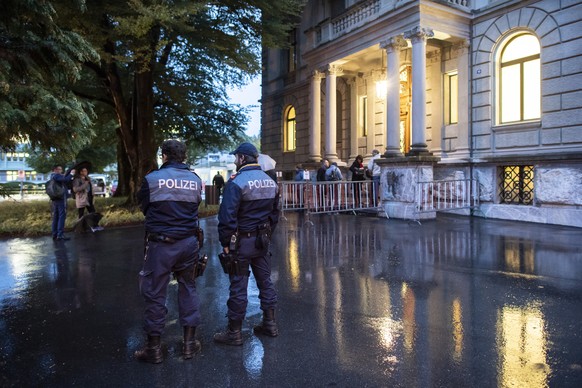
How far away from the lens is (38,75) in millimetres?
4629

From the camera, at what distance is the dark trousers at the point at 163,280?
368cm

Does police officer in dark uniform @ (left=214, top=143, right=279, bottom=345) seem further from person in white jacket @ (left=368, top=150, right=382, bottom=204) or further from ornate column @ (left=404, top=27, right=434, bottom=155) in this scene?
person in white jacket @ (left=368, top=150, right=382, bottom=204)

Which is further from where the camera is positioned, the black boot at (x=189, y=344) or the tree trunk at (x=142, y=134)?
the tree trunk at (x=142, y=134)

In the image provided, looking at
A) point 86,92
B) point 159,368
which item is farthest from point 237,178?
point 86,92

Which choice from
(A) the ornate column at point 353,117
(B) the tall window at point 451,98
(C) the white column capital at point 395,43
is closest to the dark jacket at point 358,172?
(B) the tall window at point 451,98

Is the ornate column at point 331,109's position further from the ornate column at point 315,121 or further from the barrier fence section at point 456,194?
the barrier fence section at point 456,194

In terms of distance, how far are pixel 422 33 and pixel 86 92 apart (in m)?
13.1

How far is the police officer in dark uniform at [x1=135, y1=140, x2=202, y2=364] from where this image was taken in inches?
145

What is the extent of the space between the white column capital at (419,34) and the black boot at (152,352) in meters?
12.3

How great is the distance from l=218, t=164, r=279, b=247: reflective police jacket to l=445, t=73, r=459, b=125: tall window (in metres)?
12.3

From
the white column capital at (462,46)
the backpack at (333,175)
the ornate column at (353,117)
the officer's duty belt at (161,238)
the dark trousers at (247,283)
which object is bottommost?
the dark trousers at (247,283)

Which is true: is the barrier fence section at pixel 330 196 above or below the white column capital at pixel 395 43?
below

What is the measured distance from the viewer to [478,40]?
45.9ft

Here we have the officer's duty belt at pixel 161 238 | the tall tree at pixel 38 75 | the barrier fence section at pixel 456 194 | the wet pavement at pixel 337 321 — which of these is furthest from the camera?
the barrier fence section at pixel 456 194
